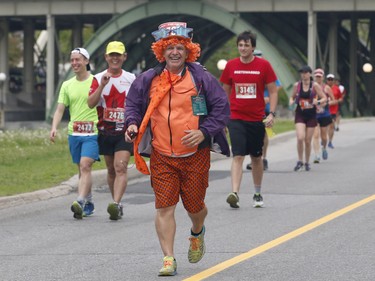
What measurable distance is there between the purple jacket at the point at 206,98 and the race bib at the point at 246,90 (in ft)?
15.5

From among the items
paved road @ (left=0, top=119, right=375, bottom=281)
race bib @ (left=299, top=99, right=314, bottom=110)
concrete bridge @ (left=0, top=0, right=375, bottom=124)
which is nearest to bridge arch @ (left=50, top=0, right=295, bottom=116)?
Result: concrete bridge @ (left=0, top=0, right=375, bottom=124)

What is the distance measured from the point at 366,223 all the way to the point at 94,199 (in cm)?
473

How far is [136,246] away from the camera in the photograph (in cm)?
1055

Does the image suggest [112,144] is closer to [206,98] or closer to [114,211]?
[114,211]

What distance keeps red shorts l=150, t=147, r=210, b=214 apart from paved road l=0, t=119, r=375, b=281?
0.57 meters

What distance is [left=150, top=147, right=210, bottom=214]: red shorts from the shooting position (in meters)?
8.88

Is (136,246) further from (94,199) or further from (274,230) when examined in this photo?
(94,199)

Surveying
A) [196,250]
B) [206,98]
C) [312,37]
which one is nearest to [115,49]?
[206,98]

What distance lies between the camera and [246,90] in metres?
13.8

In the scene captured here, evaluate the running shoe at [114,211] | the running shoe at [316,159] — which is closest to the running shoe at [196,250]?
the running shoe at [114,211]

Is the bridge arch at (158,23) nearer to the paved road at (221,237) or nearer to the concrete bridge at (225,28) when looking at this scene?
the concrete bridge at (225,28)

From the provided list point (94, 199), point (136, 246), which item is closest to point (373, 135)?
point (94, 199)

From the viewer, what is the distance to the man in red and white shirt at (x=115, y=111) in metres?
12.6

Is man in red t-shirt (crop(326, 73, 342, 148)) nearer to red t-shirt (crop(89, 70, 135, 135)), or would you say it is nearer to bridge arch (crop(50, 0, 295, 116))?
red t-shirt (crop(89, 70, 135, 135))
